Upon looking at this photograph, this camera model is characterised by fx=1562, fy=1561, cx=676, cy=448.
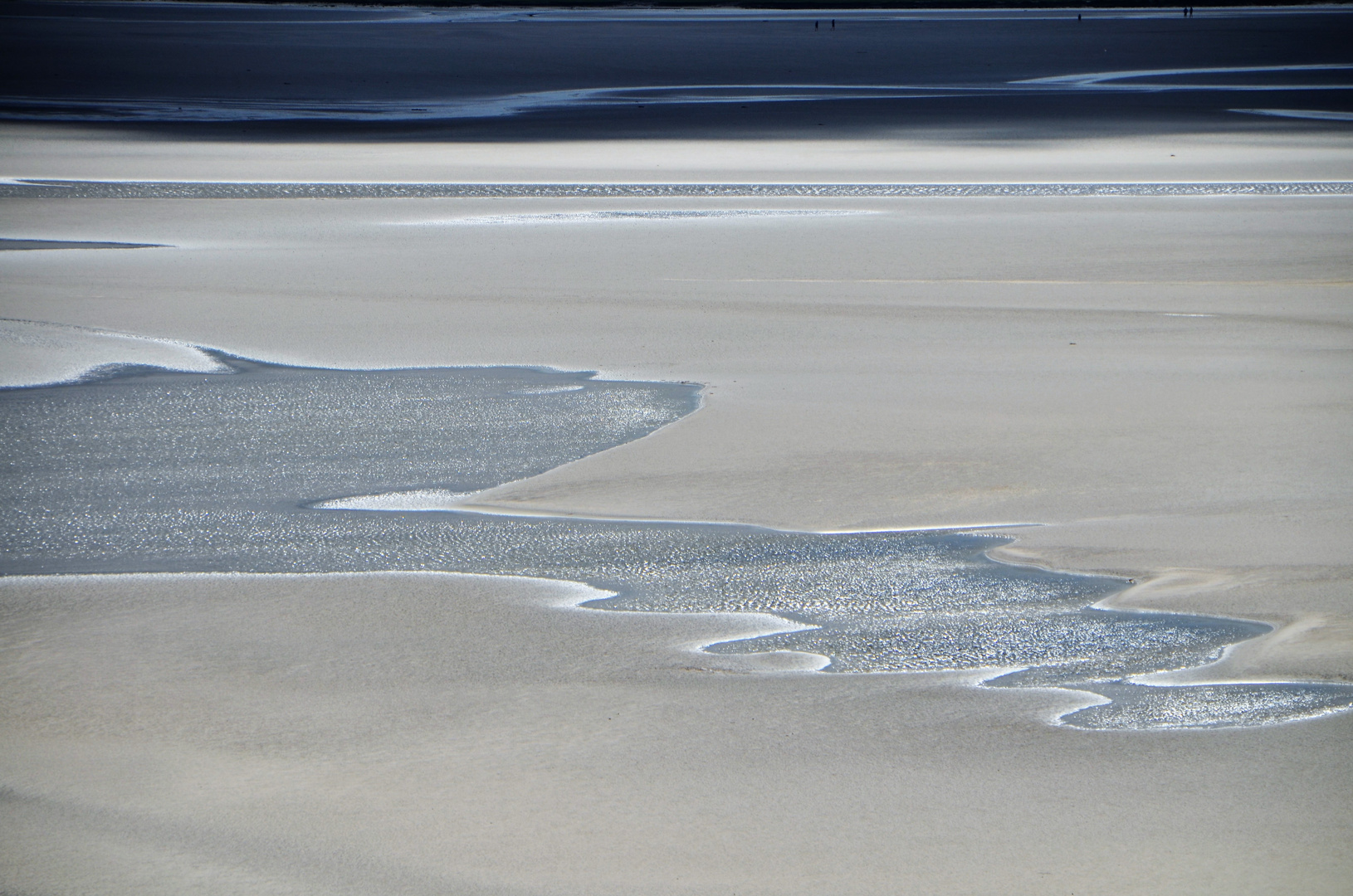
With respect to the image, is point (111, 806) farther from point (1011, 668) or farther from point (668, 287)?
point (668, 287)

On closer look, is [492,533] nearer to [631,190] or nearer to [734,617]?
[734,617]

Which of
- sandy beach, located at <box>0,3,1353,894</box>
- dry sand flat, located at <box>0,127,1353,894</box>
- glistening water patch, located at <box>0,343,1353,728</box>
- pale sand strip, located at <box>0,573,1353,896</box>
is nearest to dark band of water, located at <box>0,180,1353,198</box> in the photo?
sandy beach, located at <box>0,3,1353,894</box>

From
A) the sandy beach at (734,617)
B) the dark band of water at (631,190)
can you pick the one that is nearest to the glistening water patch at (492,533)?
the sandy beach at (734,617)

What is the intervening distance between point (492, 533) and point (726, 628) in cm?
85

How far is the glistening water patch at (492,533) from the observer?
3160 mm

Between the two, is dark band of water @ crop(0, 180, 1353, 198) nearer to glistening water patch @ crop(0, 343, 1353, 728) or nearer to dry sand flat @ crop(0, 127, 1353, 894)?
dry sand flat @ crop(0, 127, 1353, 894)

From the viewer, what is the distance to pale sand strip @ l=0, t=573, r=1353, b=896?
2352 mm

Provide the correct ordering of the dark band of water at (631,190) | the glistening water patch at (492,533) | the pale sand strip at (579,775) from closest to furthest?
the pale sand strip at (579,775)
the glistening water patch at (492,533)
the dark band of water at (631,190)

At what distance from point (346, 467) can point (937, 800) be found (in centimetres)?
244

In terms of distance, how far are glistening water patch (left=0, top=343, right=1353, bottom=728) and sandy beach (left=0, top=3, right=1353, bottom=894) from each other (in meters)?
0.10

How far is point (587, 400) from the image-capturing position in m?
5.20

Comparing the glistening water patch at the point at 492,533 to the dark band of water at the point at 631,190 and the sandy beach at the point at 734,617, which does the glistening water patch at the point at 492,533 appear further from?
the dark band of water at the point at 631,190

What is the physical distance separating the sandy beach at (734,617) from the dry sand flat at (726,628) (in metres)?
0.01

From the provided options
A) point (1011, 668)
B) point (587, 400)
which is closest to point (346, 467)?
point (587, 400)
